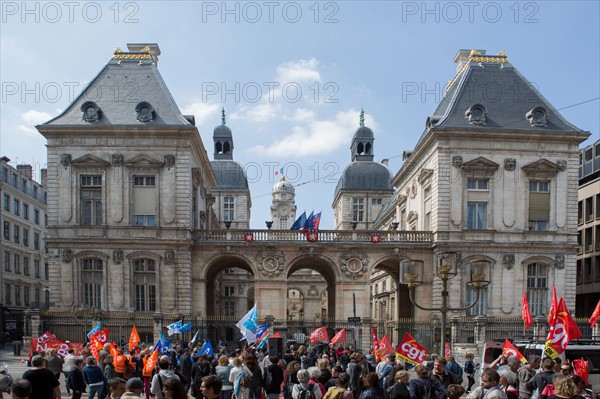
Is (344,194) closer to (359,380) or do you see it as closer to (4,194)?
(4,194)

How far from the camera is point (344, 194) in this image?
85.6 m

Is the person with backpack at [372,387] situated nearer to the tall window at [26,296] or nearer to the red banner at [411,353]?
the red banner at [411,353]

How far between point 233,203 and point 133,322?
47.5 m

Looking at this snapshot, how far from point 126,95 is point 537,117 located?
25706mm

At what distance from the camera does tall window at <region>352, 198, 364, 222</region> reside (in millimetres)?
85625

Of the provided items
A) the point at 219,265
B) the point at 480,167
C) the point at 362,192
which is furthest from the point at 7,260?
the point at 362,192

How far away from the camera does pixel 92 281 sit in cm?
3809

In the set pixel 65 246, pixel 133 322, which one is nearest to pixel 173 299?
pixel 133 322

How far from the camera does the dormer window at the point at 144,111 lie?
38.9 meters

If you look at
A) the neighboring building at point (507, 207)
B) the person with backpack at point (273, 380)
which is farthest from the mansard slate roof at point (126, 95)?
the person with backpack at point (273, 380)

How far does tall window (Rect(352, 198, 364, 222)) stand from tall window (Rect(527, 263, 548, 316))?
47.1 meters

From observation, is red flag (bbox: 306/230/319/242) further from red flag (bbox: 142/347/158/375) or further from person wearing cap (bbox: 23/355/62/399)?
person wearing cap (bbox: 23/355/62/399)

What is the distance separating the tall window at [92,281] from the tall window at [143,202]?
3437 millimetres

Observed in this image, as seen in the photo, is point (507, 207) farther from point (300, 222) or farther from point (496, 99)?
point (300, 222)
